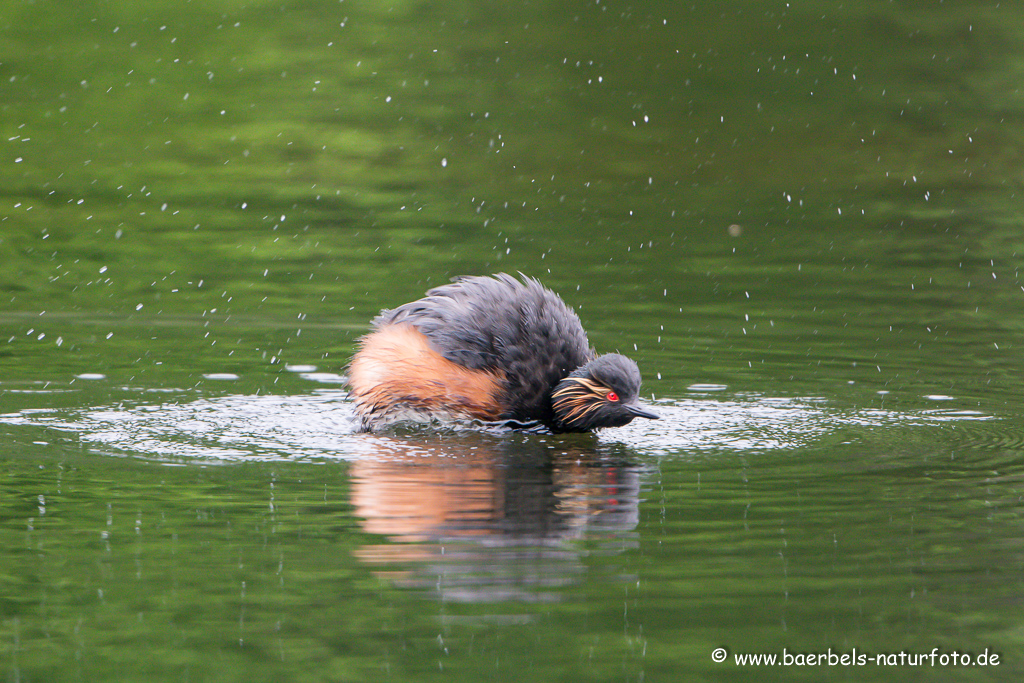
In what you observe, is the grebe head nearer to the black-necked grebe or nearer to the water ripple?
the black-necked grebe

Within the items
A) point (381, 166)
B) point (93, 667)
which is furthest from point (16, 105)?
point (93, 667)

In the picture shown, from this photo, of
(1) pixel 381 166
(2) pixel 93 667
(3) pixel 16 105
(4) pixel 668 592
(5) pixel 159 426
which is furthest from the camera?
(3) pixel 16 105

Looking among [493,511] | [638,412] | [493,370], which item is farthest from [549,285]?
[493,511]

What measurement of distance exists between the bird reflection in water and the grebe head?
0.18 metres

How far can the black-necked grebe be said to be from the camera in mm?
8836

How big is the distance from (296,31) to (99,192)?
8.17 meters

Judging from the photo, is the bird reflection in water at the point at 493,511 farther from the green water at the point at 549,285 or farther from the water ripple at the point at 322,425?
the water ripple at the point at 322,425

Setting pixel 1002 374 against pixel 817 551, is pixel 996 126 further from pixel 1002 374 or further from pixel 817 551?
pixel 817 551

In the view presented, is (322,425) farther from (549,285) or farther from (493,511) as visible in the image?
(549,285)

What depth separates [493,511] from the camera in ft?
23.0

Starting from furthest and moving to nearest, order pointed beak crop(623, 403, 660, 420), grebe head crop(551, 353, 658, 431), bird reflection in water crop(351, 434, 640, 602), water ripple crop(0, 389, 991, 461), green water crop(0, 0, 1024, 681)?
grebe head crop(551, 353, 658, 431), pointed beak crop(623, 403, 660, 420), water ripple crop(0, 389, 991, 461), bird reflection in water crop(351, 434, 640, 602), green water crop(0, 0, 1024, 681)

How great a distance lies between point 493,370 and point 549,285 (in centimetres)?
420

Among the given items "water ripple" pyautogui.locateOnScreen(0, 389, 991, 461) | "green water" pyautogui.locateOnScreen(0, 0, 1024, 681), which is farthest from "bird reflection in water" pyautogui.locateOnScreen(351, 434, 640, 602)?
"water ripple" pyautogui.locateOnScreen(0, 389, 991, 461)

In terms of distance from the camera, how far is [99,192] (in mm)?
16859
